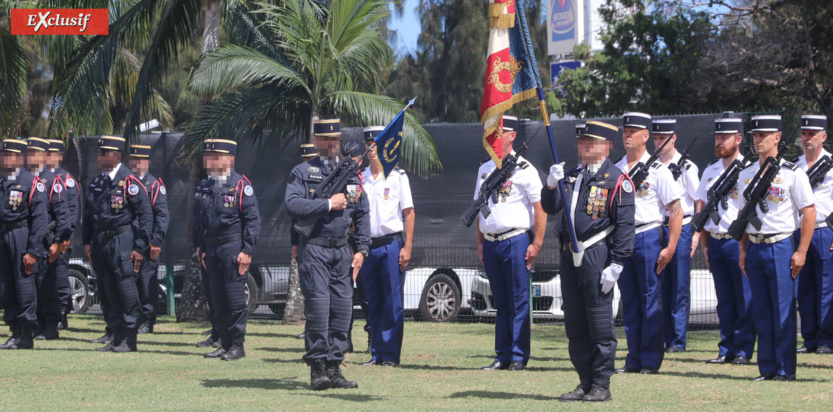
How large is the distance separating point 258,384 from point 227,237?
6.60ft

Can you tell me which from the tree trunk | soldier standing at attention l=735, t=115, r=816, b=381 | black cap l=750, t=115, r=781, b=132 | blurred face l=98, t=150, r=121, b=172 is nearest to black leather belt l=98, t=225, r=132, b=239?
blurred face l=98, t=150, r=121, b=172

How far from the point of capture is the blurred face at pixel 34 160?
451 inches

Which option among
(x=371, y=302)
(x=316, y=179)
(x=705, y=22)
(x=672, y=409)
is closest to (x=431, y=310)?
(x=371, y=302)

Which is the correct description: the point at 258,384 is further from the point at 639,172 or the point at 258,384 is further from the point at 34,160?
the point at 34,160

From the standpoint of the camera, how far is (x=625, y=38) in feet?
88.7

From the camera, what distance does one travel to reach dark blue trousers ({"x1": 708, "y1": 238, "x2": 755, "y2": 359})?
29.8 ft

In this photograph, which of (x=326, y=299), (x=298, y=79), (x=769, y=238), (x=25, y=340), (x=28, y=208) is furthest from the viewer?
(x=298, y=79)

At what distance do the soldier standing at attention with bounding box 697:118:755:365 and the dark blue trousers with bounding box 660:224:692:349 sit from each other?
16.5 inches

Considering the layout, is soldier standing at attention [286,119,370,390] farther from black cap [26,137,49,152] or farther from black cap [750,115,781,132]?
Answer: black cap [26,137,49,152]

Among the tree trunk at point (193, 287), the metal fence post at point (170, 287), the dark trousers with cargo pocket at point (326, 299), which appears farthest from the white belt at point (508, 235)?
the metal fence post at point (170, 287)

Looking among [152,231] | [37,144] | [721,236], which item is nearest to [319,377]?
[152,231]

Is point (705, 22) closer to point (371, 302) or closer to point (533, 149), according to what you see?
point (533, 149)

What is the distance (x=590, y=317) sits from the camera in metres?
6.82

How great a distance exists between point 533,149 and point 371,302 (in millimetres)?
4691
